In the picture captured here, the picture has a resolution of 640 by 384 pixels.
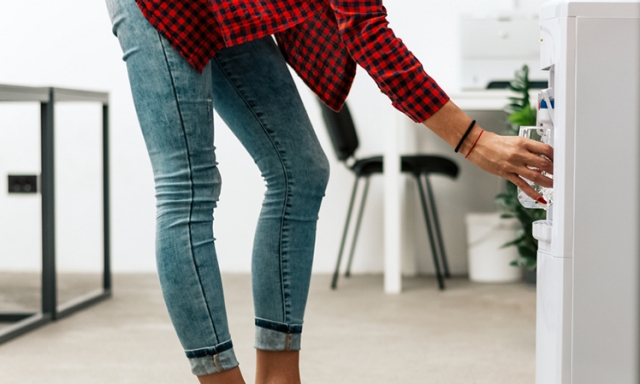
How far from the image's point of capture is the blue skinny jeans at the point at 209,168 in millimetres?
898

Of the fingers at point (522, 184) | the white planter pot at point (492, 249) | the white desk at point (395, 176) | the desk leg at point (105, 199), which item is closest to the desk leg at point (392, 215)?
the white desk at point (395, 176)

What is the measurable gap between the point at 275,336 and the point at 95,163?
2332 millimetres

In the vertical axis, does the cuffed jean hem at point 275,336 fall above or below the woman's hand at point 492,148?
below

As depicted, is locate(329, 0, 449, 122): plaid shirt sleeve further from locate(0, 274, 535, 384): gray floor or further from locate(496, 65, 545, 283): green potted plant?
locate(496, 65, 545, 283): green potted plant

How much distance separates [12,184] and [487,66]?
2.04 metres

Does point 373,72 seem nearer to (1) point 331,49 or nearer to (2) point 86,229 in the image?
(1) point 331,49

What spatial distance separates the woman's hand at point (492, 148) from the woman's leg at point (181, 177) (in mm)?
301

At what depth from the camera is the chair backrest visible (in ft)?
8.27

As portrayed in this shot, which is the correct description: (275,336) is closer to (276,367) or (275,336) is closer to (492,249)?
(276,367)

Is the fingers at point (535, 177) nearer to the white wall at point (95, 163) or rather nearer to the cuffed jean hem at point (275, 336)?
the cuffed jean hem at point (275, 336)

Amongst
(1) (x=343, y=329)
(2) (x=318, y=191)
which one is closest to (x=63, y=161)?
(1) (x=343, y=329)

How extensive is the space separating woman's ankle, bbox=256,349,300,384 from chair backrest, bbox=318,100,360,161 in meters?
1.54

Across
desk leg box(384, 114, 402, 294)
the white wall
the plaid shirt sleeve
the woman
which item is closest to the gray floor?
desk leg box(384, 114, 402, 294)

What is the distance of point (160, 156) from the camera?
0.90 meters
